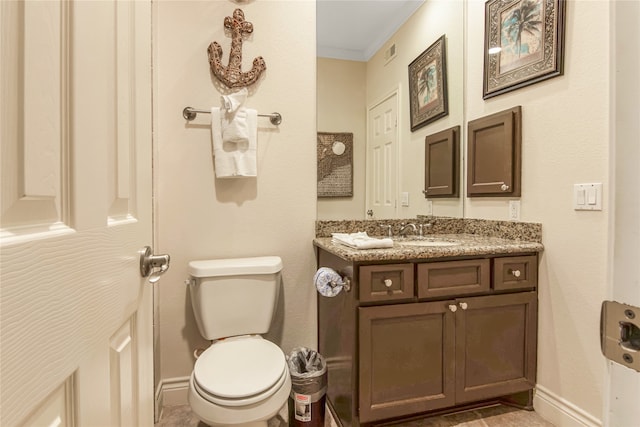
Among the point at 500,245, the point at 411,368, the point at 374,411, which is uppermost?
the point at 500,245

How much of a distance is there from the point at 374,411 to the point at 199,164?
148cm

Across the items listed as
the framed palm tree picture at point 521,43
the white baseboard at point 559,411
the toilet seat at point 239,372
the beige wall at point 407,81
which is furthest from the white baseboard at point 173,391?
the framed palm tree picture at point 521,43

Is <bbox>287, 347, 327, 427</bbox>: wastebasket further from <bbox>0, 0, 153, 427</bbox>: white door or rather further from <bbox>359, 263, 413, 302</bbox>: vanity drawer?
<bbox>0, 0, 153, 427</bbox>: white door

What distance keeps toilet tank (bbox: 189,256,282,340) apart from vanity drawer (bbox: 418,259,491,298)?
2.38 ft

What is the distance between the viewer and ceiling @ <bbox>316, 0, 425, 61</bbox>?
1888mm

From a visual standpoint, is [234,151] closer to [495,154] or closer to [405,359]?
[405,359]

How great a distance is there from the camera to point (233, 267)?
5.14 ft

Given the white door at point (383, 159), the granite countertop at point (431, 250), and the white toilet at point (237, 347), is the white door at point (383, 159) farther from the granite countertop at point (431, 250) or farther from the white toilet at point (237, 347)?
the white toilet at point (237, 347)

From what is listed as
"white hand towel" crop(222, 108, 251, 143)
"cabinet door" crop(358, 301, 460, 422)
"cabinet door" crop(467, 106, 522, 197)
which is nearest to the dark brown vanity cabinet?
"cabinet door" crop(358, 301, 460, 422)

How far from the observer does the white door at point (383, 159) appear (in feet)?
6.57

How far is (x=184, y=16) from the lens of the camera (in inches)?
66.1

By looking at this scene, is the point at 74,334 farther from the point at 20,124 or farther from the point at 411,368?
the point at 411,368

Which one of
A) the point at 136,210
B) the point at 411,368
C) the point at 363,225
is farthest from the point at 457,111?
the point at 136,210

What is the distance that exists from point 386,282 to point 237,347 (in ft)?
2.35
